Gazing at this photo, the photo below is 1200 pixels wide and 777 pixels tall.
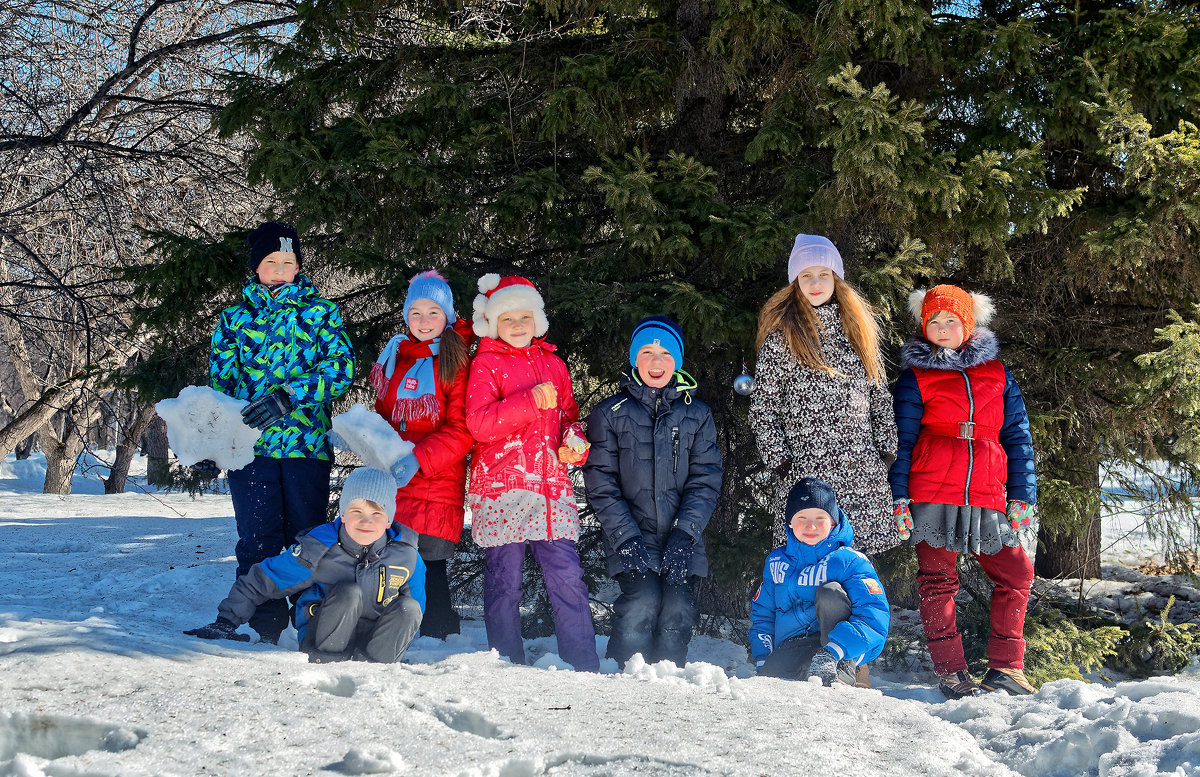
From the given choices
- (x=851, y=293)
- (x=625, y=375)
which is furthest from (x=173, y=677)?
(x=851, y=293)

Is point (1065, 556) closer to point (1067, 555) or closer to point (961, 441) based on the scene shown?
point (1067, 555)

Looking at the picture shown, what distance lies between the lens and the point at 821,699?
10.5 feet

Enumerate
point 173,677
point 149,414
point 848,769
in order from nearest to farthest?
point 848,769 → point 173,677 → point 149,414

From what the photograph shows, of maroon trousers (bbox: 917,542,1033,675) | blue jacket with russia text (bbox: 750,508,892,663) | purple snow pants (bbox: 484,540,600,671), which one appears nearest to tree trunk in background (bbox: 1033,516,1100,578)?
maroon trousers (bbox: 917,542,1033,675)

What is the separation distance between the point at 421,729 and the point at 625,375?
91.5 inches

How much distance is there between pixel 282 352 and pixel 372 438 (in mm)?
948

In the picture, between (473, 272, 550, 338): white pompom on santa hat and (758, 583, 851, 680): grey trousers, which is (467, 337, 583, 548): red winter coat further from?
(758, 583, 851, 680): grey trousers

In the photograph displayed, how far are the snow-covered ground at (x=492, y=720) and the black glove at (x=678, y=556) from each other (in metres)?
0.73

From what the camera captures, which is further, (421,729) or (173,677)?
(173,677)

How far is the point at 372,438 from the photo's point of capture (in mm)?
4094

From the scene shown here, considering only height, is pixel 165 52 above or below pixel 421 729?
above

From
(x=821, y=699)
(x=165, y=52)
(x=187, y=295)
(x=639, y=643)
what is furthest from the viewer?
(x=165, y=52)

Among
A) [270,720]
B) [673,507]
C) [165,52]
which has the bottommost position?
[270,720]

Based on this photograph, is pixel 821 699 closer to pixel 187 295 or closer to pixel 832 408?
pixel 832 408
